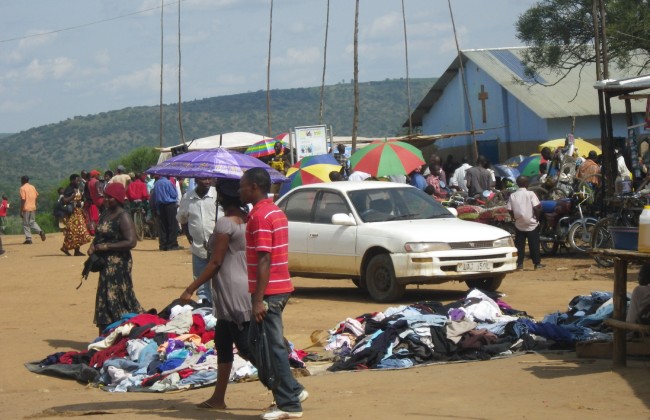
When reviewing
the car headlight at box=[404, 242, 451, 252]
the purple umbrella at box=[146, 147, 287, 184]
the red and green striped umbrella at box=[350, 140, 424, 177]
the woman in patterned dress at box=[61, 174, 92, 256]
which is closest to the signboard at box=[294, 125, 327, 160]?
the red and green striped umbrella at box=[350, 140, 424, 177]

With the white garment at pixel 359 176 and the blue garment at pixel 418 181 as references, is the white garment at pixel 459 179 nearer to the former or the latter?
the blue garment at pixel 418 181

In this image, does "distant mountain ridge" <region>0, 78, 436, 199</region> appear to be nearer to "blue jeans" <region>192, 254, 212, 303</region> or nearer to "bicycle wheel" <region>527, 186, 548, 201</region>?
"bicycle wheel" <region>527, 186, 548, 201</region>

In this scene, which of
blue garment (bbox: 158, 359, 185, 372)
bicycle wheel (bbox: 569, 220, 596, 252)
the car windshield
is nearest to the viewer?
blue garment (bbox: 158, 359, 185, 372)

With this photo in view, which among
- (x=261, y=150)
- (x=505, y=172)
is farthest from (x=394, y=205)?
(x=261, y=150)

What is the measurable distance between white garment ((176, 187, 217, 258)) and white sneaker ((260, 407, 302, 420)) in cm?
545

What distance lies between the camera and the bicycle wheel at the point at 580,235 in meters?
19.8

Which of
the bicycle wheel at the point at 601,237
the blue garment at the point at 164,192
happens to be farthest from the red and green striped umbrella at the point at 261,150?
the bicycle wheel at the point at 601,237

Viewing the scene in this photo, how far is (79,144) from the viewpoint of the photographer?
481 feet

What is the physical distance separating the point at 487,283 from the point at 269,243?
824 centimetres

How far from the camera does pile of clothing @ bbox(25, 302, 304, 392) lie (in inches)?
392

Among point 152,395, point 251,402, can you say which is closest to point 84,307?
point 152,395

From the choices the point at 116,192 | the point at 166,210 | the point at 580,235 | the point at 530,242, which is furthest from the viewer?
the point at 166,210

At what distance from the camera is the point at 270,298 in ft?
25.2

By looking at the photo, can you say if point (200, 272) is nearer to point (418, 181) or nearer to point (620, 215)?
point (620, 215)
